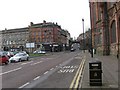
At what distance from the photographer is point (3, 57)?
3488 cm

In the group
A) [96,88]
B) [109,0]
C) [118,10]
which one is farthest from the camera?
[109,0]

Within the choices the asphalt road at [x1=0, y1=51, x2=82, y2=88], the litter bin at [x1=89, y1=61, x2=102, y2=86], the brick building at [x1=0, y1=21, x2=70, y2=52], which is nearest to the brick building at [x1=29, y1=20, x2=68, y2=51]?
the brick building at [x1=0, y1=21, x2=70, y2=52]

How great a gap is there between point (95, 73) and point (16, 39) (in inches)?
4916

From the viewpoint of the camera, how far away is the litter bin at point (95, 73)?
37.5 feet

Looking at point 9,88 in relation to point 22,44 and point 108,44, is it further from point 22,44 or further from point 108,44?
point 22,44

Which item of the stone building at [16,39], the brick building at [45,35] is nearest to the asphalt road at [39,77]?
the brick building at [45,35]

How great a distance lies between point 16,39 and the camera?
439 feet

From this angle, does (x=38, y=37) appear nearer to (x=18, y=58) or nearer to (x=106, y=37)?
(x=106, y=37)

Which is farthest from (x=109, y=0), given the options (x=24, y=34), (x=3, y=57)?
(x=24, y=34)

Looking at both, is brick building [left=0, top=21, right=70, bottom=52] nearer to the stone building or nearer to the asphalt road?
the stone building

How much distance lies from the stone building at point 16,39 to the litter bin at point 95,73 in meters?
118

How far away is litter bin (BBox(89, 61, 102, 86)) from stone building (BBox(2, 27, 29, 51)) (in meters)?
118

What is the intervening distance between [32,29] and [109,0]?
8463 centimetres

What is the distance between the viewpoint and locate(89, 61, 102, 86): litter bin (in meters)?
11.4
